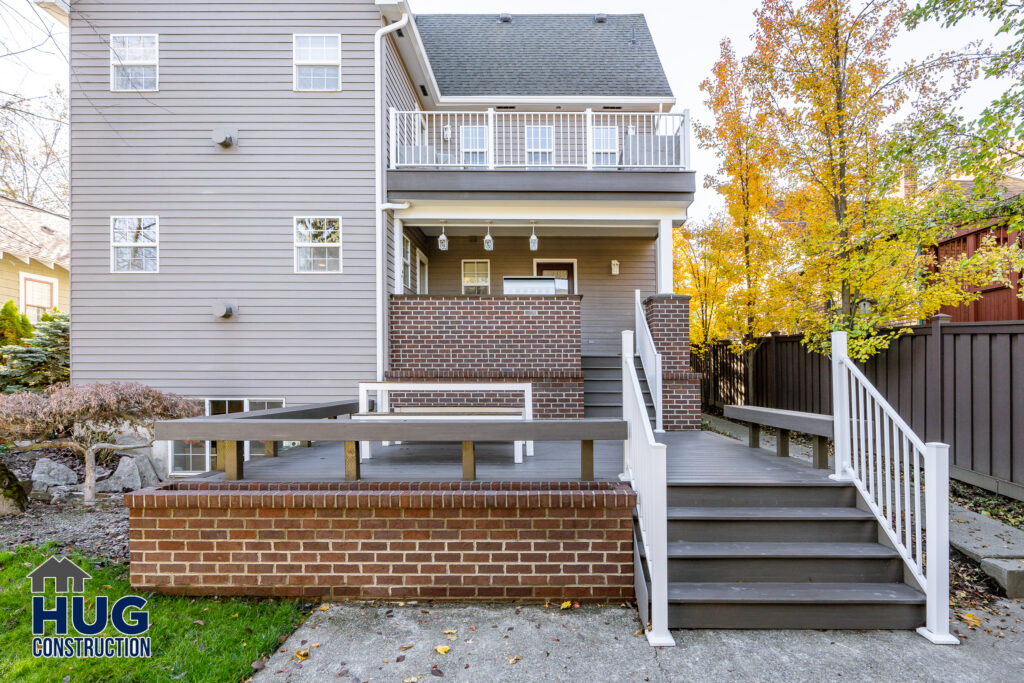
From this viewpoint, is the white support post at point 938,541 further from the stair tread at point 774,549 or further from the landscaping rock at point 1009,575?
the landscaping rock at point 1009,575

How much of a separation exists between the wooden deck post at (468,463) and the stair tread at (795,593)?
150 cm

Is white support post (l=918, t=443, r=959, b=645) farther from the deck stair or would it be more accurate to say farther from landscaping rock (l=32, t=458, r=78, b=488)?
landscaping rock (l=32, t=458, r=78, b=488)

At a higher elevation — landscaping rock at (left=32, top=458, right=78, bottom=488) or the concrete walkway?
landscaping rock at (left=32, top=458, right=78, bottom=488)

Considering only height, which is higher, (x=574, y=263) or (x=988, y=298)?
(x=574, y=263)

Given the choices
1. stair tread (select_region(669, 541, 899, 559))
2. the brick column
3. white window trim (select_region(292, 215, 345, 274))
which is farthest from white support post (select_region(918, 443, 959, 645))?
white window trim (select_region(292, 215, 345, 274))

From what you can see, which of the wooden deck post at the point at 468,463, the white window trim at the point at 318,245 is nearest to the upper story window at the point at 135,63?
the white window trim at the point at 318,245

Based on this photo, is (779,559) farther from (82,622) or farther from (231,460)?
(82,622)

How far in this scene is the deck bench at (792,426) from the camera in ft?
13.1

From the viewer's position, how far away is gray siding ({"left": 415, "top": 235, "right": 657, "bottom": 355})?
10.3 m

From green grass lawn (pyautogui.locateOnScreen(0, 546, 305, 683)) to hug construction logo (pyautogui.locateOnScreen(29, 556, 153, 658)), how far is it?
4cm

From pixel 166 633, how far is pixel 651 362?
5.73 metres

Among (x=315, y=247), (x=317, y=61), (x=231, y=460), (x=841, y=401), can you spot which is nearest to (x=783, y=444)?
(x=841, y=401)

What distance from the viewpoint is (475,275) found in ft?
34.1

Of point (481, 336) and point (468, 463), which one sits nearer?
point (468, 463)
